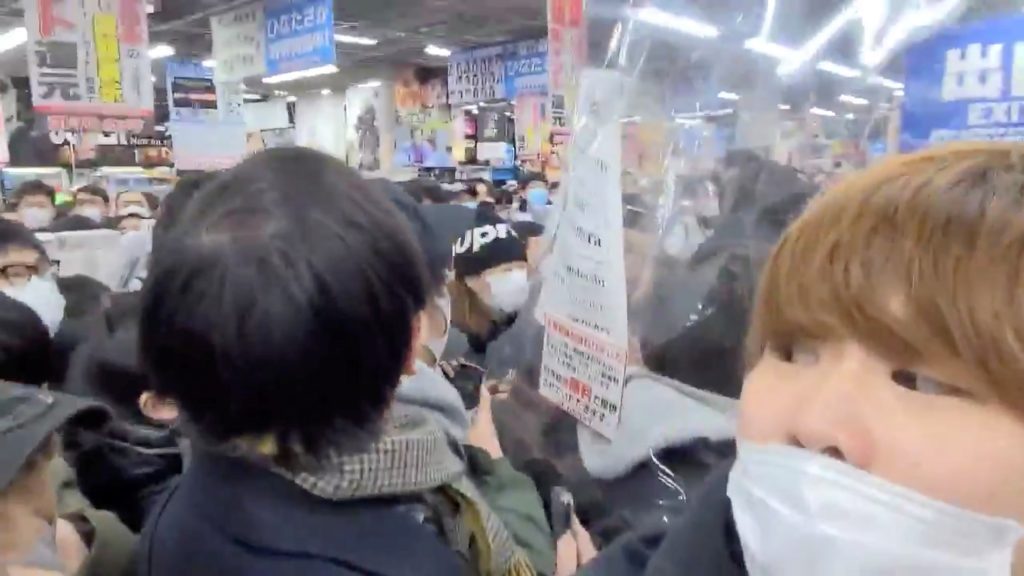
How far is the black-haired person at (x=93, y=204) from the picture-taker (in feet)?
18.7

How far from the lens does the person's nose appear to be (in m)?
0.59

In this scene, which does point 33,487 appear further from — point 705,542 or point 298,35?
point 298,35

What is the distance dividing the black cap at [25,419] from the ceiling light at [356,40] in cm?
1086

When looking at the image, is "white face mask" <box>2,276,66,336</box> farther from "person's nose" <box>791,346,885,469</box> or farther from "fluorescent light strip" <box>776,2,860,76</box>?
"person's nose" <box>791,346,885,469</box>

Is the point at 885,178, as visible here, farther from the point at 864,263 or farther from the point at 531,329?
the point at 531,329

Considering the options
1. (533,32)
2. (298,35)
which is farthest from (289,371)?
(533,32)

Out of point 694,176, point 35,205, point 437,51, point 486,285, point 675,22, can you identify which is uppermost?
point 437,51

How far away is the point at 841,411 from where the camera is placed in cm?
60

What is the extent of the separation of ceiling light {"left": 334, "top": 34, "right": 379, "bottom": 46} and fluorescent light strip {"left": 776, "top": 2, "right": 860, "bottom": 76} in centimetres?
1026

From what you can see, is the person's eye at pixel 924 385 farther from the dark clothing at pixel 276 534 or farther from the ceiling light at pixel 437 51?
the ceiling light at pixel 437 51

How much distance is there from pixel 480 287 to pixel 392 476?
193cm

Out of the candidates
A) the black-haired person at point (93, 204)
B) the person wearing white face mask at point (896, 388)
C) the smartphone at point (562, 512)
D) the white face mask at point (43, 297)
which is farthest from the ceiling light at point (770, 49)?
the black-haired person at point (93, 204)

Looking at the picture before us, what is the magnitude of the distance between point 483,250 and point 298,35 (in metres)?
5.77

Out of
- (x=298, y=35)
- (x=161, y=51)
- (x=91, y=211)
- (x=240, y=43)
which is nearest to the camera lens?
(x=91, y=211)
